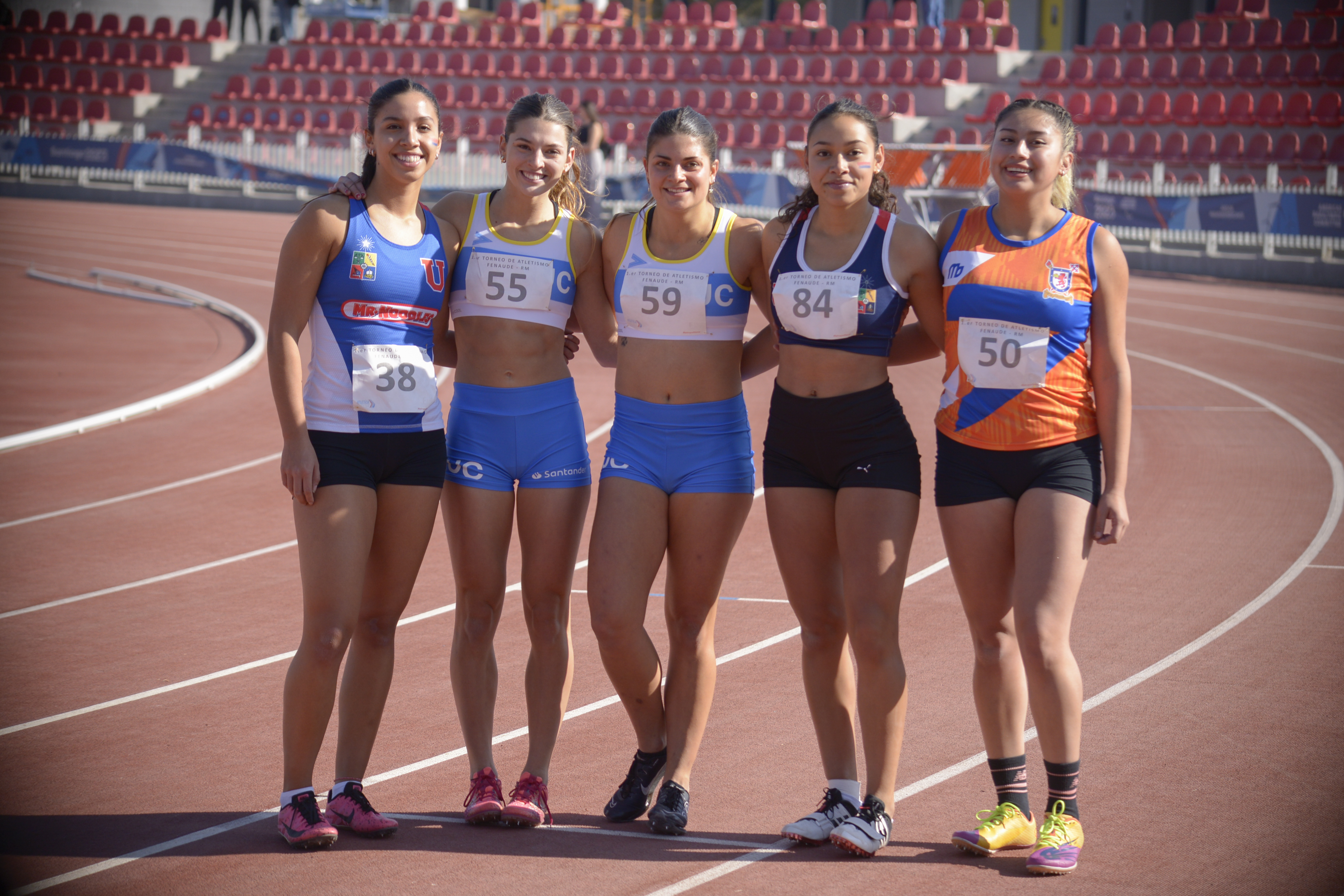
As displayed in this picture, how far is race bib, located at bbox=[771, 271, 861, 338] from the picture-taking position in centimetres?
392

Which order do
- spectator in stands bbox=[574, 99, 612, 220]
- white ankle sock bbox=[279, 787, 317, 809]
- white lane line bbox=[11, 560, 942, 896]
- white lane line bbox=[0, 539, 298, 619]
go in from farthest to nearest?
spectator in stands bbox=[574, 99, 612, 220] < white lane line bbox=[0, 539, 298, 619] < white ankle sock bbox=[279, 787, 317, 809] < white lane line bbox=[11, 560, 942, 896]

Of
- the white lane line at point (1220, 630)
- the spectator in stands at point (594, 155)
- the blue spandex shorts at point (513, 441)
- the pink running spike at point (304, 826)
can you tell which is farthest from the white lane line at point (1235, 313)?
the pink running spike at point (304, 826)

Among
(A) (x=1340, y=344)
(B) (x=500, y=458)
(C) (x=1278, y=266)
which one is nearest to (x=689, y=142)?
(B) (x=500, y=458)

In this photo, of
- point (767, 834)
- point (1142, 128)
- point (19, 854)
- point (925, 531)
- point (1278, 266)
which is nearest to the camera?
point (19, 854)

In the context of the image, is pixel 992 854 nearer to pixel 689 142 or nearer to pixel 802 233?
pixel 802 233

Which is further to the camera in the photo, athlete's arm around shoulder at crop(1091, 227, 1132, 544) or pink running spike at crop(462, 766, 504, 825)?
pink running spike at crop(462, 766, 504, 825)

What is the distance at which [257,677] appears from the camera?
5.55 m

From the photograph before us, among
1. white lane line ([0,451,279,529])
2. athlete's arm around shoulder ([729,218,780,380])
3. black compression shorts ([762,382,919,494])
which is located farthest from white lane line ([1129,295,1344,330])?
black compression shorts ([762,382,919,494])

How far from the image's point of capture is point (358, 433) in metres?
3.96

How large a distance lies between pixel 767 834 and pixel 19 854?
2.26 meters

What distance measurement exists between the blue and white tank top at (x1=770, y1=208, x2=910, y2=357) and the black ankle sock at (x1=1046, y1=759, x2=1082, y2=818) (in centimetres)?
135

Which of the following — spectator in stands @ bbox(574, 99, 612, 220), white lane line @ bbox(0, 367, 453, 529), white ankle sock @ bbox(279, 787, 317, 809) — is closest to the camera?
white ankle sock @ bbox(279, 787, 317, 809)

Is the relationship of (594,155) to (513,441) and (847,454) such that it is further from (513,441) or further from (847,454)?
(847,454)

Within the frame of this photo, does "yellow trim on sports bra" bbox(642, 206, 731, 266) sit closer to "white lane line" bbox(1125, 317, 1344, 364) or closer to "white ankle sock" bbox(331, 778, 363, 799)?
"white ankle sock" bbox(331, 778, 363, 799)
